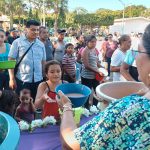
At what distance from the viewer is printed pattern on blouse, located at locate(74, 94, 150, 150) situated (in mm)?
761

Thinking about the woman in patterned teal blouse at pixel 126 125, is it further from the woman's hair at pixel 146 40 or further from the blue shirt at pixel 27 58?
the blue shirt at pixel 27 58

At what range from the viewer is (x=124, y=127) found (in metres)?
0.78

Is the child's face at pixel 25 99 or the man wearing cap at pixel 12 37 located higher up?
the man wearing cap at pixel 12 37

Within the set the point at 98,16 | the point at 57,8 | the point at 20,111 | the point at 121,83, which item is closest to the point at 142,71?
A: the point at 121,83

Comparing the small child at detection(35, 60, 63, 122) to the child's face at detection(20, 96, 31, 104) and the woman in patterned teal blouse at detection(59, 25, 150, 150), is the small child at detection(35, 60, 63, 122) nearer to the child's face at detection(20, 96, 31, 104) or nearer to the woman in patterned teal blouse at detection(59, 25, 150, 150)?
the child's face at detection(20, 96, 31, 104)

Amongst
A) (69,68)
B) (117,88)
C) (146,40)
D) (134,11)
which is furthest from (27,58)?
(134,11)

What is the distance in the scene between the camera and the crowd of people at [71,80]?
30.8 inches

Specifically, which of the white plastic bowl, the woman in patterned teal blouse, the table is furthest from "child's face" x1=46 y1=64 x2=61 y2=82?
the woman in patterned teal blouse

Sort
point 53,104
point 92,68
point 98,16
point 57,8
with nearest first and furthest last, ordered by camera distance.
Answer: point 53,104
point 92,68
point 57,8
point 98,16

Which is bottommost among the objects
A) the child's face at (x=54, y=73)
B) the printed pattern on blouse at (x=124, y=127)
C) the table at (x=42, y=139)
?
the table at (x=42, y=139)

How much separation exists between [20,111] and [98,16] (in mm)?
51040

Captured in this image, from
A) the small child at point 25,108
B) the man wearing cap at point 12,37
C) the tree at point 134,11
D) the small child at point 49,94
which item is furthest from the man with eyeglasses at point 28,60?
the tree at point 134,11

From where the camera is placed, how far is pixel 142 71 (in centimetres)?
84

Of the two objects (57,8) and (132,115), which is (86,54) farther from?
(57,8)
